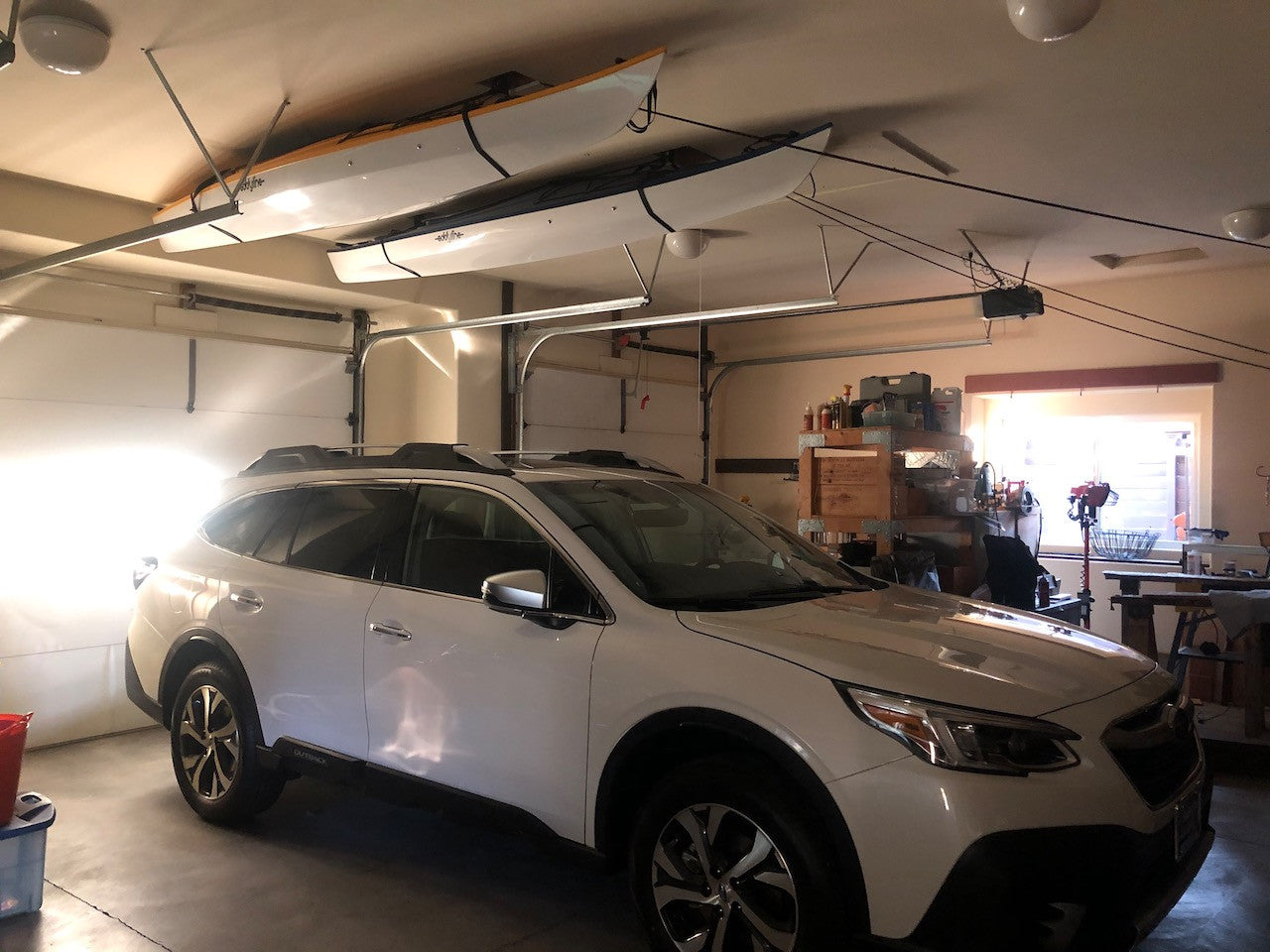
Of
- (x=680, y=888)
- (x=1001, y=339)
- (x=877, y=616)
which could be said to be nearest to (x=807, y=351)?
(x=1001, y=339)

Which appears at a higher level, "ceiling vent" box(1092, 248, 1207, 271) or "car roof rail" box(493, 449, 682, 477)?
"ceiling vent" box(1092, 248, 1207, 271)

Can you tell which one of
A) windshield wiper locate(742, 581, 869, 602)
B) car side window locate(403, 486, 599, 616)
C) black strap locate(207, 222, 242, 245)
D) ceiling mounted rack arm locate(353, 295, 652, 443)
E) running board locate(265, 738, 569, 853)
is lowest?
running board locate(265, 738, 569, 853)

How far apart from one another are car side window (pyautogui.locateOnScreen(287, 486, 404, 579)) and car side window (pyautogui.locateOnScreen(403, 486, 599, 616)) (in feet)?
0.57

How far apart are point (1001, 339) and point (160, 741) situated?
6.92 meters

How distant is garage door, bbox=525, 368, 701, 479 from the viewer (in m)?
7.81

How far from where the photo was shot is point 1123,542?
7.51 meters

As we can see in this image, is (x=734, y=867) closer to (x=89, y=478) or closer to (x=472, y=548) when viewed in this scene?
(x=472, y=548)

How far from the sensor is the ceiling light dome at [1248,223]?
520cm

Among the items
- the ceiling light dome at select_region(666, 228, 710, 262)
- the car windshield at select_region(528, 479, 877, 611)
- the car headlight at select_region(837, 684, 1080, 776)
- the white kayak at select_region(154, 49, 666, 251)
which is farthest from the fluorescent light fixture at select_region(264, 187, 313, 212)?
the car headlight at select_region(837, 684, 1080, 776)

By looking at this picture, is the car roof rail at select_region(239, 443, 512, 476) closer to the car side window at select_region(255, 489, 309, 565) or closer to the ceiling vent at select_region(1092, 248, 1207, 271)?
the car side window at select_region(255, 489, 309, 565)

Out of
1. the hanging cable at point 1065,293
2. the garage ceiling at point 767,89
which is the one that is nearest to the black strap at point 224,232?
the garage ceiling at point 767,89

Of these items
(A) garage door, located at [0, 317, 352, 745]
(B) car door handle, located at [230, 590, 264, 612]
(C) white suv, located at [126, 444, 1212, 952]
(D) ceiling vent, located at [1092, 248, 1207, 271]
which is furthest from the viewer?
(D) ceiling vent, located at [1092, 248, 1207, 271]

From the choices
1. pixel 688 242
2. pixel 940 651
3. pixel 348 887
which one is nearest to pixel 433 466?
pixel 348 887

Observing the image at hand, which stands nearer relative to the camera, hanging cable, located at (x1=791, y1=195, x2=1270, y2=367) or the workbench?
the workbench
